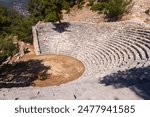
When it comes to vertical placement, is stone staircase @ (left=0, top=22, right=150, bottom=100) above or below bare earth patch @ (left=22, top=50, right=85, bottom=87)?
above

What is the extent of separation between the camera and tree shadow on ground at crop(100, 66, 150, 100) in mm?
11352

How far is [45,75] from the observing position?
23.8 metres

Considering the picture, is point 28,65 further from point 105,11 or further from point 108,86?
point 108,86

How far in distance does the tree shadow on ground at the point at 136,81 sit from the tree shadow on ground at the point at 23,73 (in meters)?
9.80

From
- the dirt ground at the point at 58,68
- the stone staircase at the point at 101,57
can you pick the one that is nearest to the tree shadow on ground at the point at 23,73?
the dirt ground at the point at 58,68

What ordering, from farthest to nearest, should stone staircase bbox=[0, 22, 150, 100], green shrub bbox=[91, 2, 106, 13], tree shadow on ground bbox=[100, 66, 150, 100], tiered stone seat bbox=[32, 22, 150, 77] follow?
green shrub bbox=[91, 2, 106, 13] < tiered stone seat bbox=[32, 22, 150, 77] < stone staircase bbox=[0, 22, 150, 100] < tree shadow on ground bbox=[100, 66, 150, 100]

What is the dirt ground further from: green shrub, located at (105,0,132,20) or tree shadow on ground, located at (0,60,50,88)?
green shrub, located at (105,0,132,20)

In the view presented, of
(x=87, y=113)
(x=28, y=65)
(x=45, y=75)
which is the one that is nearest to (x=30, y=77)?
(x=45, y=75)

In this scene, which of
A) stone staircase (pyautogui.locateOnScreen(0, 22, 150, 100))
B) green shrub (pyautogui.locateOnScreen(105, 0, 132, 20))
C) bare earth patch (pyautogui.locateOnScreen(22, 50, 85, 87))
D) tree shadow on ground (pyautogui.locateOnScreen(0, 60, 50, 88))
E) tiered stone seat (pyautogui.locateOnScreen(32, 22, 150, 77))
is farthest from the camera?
green shrub (pyautogui.locateOnScreen(105, 0, 132, 20))

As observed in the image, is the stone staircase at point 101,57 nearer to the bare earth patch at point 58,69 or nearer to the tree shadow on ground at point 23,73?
the bare earth patch at point 58,69

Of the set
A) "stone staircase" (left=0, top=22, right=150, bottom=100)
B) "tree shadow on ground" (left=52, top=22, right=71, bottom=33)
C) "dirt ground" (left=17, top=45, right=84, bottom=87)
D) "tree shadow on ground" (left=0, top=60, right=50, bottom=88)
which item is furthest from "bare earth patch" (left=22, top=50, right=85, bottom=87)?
"tree shadow on ground" (left=52, top=22, right=71, bottom=33)

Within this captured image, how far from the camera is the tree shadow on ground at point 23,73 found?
22922 millimetres

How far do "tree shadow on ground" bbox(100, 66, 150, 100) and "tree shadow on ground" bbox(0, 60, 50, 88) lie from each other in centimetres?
980

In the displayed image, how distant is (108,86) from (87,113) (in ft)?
16.0
